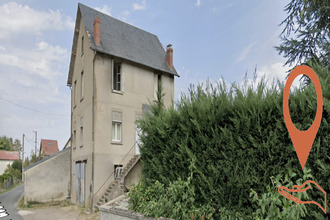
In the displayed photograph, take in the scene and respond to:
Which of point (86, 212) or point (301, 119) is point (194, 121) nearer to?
point (301, 119)

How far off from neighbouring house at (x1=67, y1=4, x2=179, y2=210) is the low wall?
1154 millimetres

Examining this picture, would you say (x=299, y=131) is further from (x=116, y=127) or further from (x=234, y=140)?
(x=116, y=127)

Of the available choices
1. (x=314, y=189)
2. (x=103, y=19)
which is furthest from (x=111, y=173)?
(x=314, y=189)

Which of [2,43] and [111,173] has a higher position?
[2,43]

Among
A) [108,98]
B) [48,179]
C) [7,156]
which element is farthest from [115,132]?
[7,156]

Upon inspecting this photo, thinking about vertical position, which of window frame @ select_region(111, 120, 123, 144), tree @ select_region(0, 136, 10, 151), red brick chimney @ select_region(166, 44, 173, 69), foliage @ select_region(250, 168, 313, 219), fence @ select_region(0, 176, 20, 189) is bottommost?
fence @ select_region(0, 176, 20, 189)

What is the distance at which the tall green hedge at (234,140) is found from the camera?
4625 millimetres

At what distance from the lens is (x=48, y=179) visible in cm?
1934

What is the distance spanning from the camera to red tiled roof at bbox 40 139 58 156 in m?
58.6

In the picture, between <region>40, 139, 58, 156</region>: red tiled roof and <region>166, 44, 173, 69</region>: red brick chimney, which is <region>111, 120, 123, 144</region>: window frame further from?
<region>40, 139, 58, 156</region>: red tiled roof

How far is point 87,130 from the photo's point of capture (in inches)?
639

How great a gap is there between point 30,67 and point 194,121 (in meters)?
16.1

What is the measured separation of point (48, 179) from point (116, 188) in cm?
778

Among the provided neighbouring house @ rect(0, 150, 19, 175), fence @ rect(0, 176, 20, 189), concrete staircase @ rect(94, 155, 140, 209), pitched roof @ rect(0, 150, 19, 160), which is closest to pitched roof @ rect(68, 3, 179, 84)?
concrete staircase @ rect(94, 155, 140, 209)
